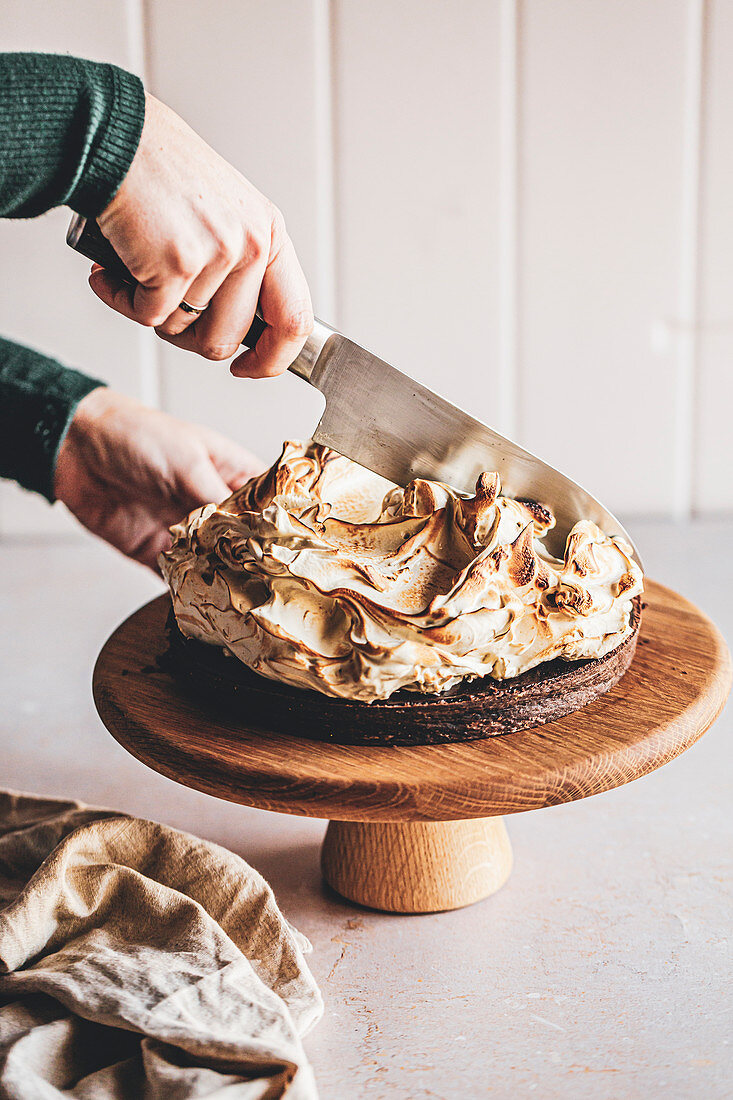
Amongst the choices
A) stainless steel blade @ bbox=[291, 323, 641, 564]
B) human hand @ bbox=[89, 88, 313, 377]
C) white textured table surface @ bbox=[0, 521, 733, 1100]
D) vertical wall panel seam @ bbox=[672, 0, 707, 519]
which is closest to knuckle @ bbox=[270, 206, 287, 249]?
human hand @ bbox=[89, 88, 313, 377]

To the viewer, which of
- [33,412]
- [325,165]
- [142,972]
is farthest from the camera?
[325,165]

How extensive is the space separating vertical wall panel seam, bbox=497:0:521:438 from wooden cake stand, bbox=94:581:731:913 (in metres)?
1.05

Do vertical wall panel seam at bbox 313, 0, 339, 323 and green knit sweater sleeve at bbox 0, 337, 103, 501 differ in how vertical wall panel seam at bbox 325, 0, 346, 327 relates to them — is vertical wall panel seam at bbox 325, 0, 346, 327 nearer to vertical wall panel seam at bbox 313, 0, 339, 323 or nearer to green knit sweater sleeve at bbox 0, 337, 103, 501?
vertical wall panel seam at bbox 313, 0, 339, 323

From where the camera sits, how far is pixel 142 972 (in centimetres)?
82

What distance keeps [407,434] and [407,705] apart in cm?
28

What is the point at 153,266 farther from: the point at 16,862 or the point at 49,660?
the point at 49,660

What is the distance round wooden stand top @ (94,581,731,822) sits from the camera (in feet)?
2.57

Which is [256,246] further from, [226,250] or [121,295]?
[121,295]

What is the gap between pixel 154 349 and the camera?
6.61 feet

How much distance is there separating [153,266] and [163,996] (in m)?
0.57

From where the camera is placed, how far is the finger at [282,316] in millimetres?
917

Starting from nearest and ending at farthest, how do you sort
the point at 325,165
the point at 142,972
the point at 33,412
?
the point at 142,972 → the point at 33,412 → the point at 325,165

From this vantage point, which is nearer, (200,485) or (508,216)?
(200,485)

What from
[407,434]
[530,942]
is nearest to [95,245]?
[407,434]
